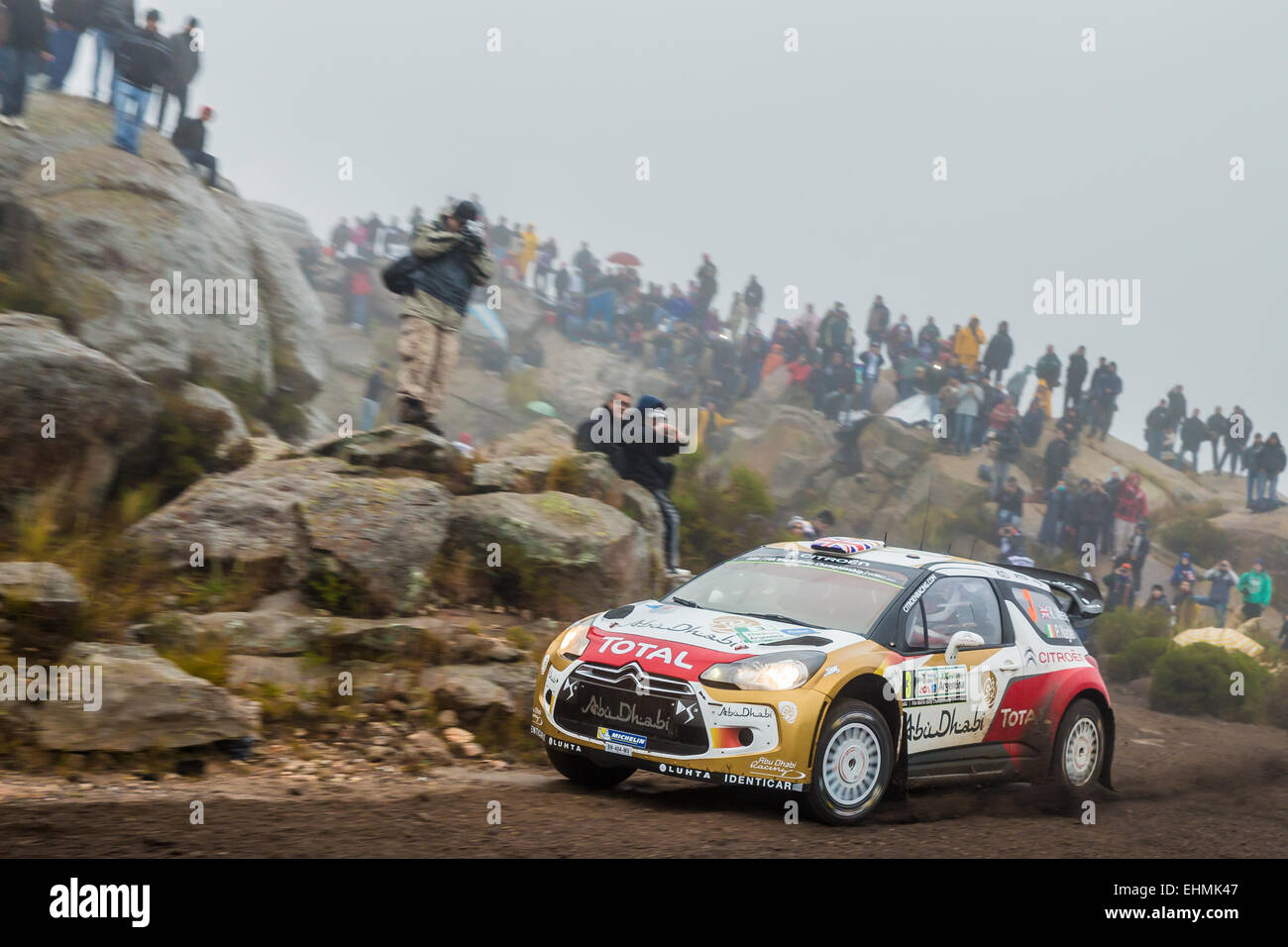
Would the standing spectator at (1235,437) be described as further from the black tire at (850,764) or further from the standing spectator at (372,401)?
the black tire at (850,764)

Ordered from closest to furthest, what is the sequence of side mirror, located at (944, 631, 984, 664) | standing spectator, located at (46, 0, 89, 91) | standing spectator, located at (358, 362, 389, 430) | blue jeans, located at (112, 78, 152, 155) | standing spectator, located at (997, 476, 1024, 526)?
1. side mirror, located at (944, 631, 984, 664)
2. standing spectator, located at (46, 0, 89, 91)
3. blue jeans, located at (112, 78, 152, 155)
4. standing spectator, located at (358, 362, 389, 430)
5. standing spectator, located at (997, 476, 1024, 526)

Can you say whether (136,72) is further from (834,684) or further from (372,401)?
(834,684)

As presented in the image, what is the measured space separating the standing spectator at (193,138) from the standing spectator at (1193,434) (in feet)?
81.5

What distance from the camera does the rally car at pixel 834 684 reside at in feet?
21.6

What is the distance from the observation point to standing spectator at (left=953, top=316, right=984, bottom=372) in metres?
27.3

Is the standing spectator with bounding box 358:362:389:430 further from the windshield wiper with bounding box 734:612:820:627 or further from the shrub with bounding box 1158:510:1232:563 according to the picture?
the shrub with bounding box 1158:510:1232:563

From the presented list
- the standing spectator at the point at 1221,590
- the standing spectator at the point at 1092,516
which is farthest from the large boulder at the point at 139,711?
the standing spectator at the point at 1221,590

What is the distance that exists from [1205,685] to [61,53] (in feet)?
61.6

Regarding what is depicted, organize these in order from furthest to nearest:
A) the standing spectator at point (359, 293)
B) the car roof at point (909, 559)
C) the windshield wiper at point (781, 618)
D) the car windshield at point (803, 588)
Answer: the standing spectator at point (359, 293), the car roof at point (909, 559), the car windshield at point (803, 588), the windshield wiper at point (781, 618)

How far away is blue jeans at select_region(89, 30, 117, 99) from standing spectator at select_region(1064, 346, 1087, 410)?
21.8 m

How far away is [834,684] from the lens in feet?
22.1

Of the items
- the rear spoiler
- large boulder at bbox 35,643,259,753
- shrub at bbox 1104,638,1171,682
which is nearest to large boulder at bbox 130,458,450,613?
large boulder at bbox 35,643,259,753
